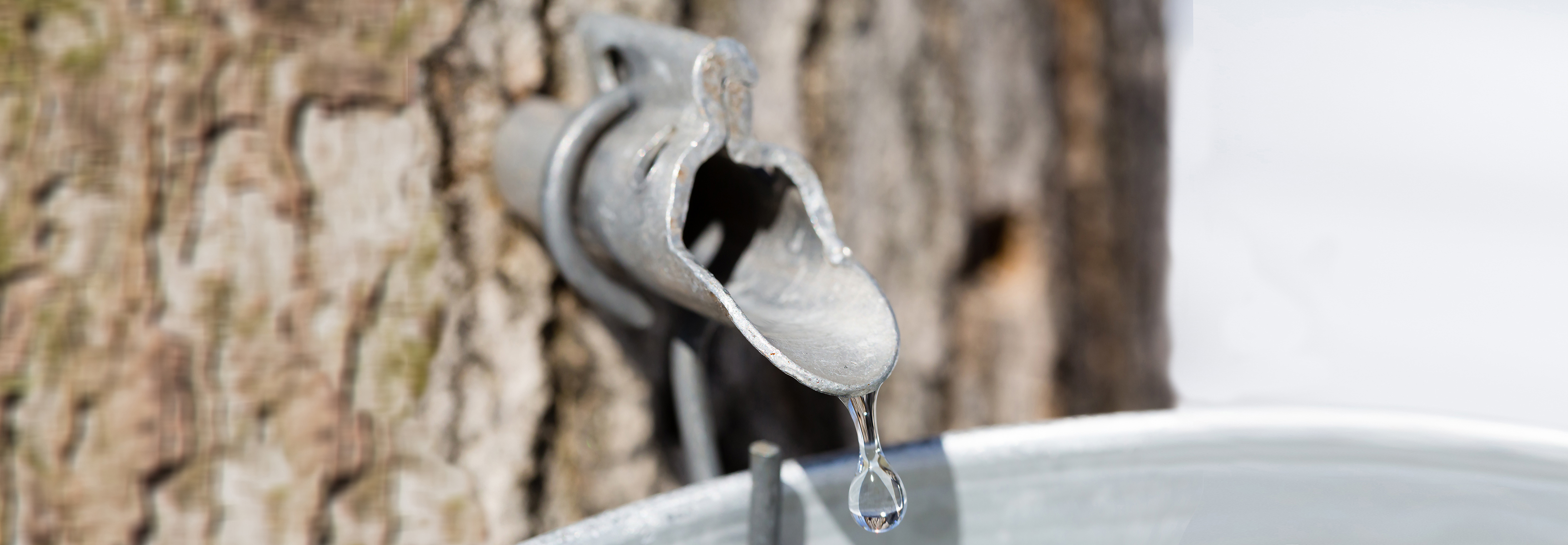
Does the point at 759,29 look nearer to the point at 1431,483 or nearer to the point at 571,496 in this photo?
the point at 571,496

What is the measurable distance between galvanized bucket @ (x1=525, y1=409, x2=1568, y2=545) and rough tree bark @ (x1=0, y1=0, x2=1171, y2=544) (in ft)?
0.79

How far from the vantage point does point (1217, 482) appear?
58cm

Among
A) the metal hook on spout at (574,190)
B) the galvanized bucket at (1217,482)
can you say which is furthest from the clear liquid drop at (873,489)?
the metal hook on spout at (574,190)

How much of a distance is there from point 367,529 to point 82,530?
0.15 meters

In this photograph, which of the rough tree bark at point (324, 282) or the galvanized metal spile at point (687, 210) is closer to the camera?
the galvanized metal spile at point (687, 210)

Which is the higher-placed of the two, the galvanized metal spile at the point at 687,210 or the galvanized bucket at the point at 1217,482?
the galvanized metal spile at the point at 687,210

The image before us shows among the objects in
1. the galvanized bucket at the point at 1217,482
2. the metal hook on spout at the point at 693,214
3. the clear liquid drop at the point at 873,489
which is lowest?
the galvanized bucket at the point at 1217,482

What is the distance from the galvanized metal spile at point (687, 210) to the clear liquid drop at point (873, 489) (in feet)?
0.15

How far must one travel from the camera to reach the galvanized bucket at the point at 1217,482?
562 millimetres

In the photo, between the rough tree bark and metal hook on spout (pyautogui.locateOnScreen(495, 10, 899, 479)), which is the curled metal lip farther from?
the rough tree bark

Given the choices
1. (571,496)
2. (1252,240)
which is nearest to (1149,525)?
(571,496)

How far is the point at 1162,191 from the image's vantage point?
141 centimetres

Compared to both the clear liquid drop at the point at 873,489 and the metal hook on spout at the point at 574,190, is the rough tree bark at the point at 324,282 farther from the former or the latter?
the clear liquid drop at the point at 873,489

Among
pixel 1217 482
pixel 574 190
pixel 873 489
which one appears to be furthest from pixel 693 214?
pixel 1217 482
